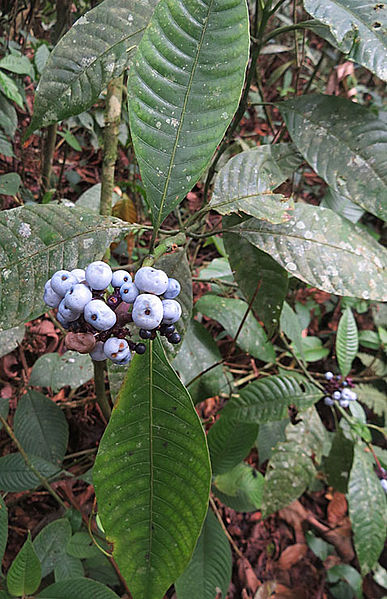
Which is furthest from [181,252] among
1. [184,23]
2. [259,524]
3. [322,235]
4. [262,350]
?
[259,524]

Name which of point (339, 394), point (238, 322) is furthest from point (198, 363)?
point (339, 394)

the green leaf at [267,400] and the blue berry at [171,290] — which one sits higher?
the blue berry at [171,290]

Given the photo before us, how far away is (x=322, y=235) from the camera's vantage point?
0.71 meters

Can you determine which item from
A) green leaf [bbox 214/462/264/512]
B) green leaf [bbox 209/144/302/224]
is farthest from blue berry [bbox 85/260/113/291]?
green leaf [bbox 214/462/264/512]

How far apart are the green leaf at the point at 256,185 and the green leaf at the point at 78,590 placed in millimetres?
694

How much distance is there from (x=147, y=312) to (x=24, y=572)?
1.96 ft

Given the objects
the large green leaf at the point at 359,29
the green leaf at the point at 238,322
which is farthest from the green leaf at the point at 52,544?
the large green leaf at the point at 359,29

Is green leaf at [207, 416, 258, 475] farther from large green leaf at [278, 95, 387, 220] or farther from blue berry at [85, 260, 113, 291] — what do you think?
blue berry at [85, 260, 113, 291]

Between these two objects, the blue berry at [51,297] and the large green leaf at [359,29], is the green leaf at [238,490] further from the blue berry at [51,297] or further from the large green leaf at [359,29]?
the large green leaf at [359,29]

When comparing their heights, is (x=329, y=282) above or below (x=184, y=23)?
below

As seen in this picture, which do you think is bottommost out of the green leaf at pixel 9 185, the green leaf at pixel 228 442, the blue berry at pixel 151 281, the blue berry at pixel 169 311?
the green leaf at pixel 228 442

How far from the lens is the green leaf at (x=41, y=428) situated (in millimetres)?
1158

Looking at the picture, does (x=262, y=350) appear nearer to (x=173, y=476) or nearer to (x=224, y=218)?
(x=224, y=218)

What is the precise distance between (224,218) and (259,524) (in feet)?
4.40
